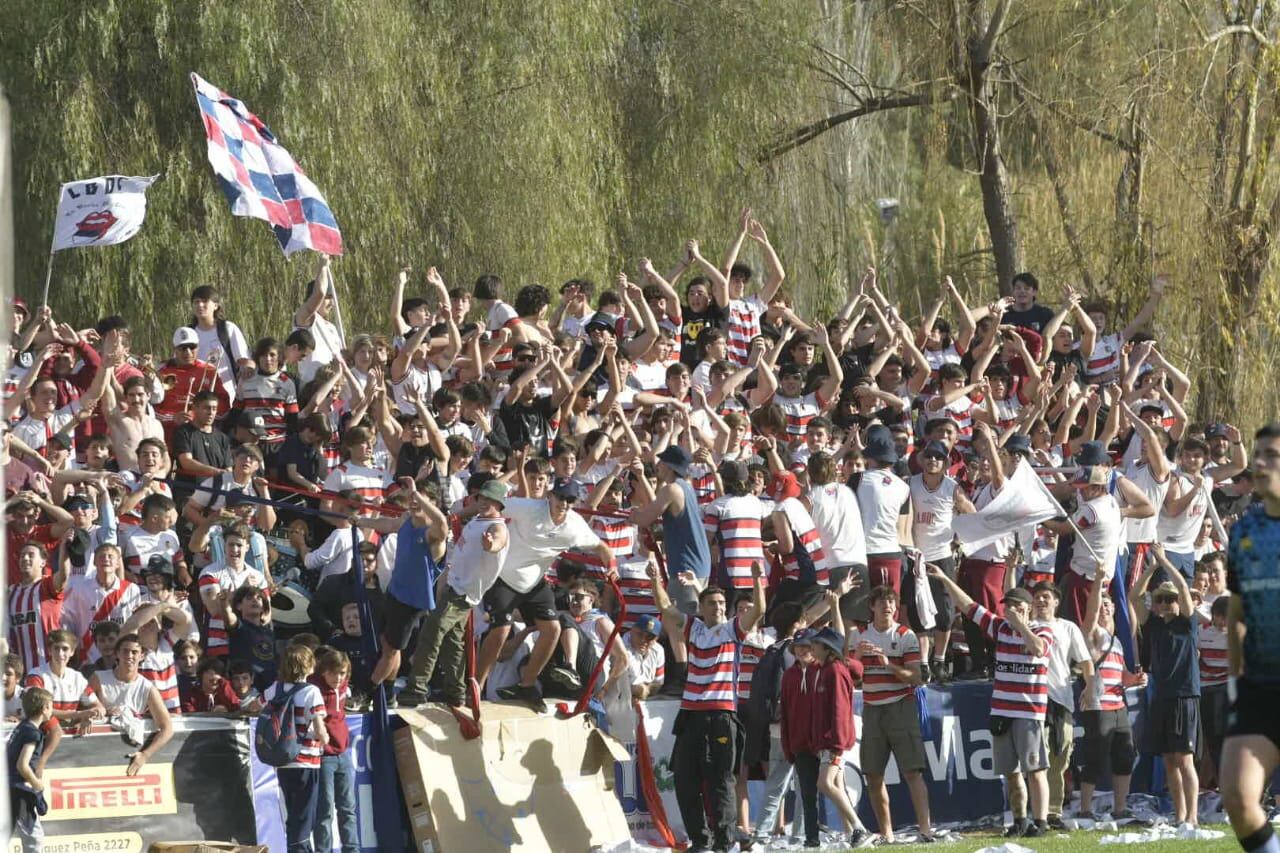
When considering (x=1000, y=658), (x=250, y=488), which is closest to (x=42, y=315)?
(x=250, y=488)

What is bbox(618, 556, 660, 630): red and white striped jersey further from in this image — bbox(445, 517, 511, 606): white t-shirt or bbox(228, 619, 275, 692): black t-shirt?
bbox(228, 619, 275, 692): black t-shirt

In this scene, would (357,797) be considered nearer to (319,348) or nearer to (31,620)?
(31,620)

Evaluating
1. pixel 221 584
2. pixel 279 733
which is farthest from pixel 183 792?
pixel 221 584

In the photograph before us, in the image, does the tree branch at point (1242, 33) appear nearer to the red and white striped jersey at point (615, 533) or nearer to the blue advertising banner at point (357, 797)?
the red and white striped jersey at point (615, 533)

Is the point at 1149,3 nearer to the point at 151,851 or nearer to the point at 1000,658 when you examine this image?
the point at 1000,658

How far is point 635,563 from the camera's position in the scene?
15.6m

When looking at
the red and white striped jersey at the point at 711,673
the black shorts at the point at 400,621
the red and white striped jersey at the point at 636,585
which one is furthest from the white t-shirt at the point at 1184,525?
the black shorts at the point at 400,621

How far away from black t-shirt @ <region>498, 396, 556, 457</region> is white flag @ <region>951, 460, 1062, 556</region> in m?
3.54

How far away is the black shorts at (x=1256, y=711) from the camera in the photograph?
303 inches

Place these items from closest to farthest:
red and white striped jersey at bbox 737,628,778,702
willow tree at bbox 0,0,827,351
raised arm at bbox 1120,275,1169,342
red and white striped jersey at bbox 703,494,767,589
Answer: red and white striped jersey at bbox 737,628,778,702, red and white striped jersey at bbox 703,494,767,589, willow tree at bbox 0,0,827,351, raised arm at bbox 1120,275,1169,342

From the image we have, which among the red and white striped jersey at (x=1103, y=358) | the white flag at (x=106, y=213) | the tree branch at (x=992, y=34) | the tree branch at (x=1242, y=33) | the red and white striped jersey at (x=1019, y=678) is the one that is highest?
the tree branch at (x=992, y=34)

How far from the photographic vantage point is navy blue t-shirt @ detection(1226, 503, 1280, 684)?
7770mm

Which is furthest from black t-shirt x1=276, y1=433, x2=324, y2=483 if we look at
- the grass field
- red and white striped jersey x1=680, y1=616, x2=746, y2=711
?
the grass field

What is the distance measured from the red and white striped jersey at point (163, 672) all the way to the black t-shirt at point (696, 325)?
6.58m
